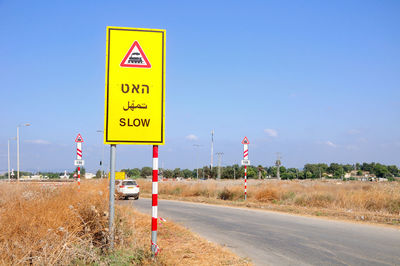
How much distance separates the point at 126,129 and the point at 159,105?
30.9 inches

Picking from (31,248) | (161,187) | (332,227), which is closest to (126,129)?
(31,248)

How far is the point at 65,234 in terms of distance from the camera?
6.22m

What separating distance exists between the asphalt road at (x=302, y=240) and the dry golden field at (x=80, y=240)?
115 cm

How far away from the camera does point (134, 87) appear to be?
7145mm

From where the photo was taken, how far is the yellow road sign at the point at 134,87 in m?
7.11

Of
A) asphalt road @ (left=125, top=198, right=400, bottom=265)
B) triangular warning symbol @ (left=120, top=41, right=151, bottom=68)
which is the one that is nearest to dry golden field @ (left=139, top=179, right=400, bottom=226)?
asphalt road @ (left=125, top=198, right=400, bottom=265)

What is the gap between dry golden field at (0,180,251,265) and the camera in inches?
226

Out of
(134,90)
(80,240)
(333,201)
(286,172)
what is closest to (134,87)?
(134,90)

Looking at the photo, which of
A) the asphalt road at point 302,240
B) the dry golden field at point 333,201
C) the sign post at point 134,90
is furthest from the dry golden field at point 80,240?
the dry golden field at point 333,201

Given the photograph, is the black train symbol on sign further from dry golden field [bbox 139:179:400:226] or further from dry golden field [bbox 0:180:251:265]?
dry golden field [bbox 139:179:400:226]

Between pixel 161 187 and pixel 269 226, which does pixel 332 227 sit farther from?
pixel 161 187

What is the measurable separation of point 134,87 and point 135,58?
565 mm

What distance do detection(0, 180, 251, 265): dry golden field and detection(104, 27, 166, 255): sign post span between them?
0.58 m

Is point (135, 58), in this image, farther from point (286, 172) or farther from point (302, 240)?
point (286, 172)
